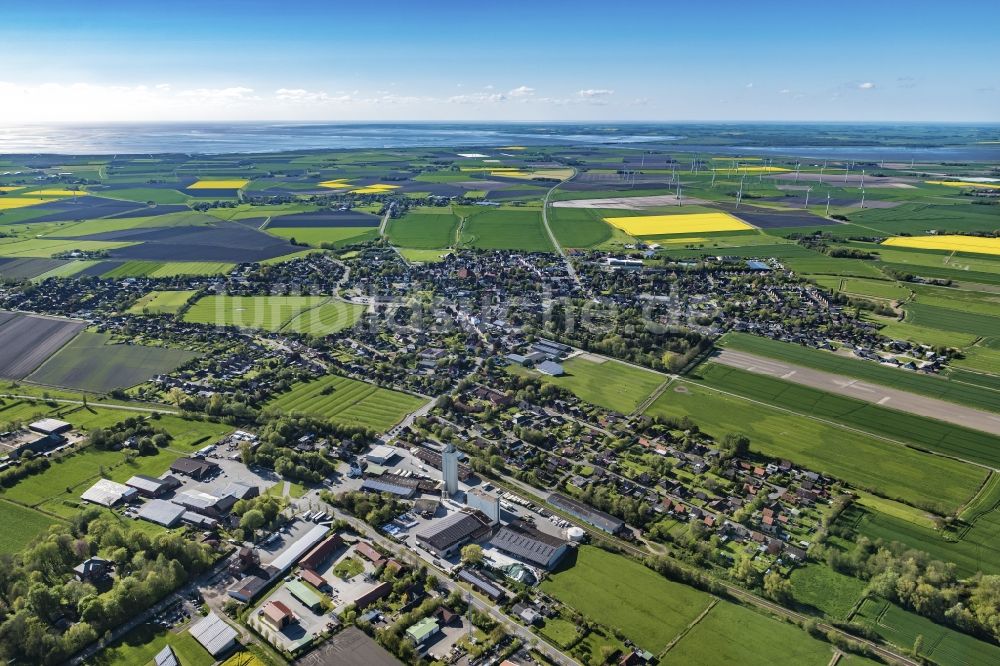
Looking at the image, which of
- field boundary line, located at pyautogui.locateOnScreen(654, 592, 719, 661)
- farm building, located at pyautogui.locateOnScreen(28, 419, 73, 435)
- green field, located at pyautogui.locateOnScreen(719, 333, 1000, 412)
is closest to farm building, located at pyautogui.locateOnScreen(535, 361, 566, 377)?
green field, located at pyautogui.locateOnScreen(719, 333, 1000, 412)

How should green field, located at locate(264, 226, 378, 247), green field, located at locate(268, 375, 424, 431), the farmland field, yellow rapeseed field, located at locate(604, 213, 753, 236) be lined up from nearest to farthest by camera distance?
green field, located at locate(268, 375, 424, 431), the farmland field, green field, located at locate(264, 226, 378, 247), yellow rapeseed field, located at locate(604, 213, 753, 236)

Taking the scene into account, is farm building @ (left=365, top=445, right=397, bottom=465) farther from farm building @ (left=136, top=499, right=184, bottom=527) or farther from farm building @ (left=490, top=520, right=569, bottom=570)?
farm building @ (left=136, top=499, right=184, bottom=527)

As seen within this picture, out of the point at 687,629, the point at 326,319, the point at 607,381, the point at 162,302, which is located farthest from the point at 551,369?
the point at 162,302

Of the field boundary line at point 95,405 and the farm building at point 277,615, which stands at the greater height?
the field boundary line at point 95,405

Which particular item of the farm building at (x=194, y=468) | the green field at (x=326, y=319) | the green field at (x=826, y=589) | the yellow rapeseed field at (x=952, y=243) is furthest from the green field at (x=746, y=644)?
the yellow rapeseed field at (x=952, y=243)

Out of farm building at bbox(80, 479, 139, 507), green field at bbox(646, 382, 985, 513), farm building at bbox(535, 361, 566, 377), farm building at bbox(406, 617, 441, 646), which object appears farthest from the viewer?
farm building at bbox(535, 361, 566, 377)

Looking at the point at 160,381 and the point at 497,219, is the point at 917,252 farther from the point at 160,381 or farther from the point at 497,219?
the point at 160,381

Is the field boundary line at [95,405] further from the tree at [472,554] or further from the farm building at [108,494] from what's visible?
the tree at [472,554]

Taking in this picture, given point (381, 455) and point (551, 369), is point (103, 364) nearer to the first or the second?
point (381, 455)
